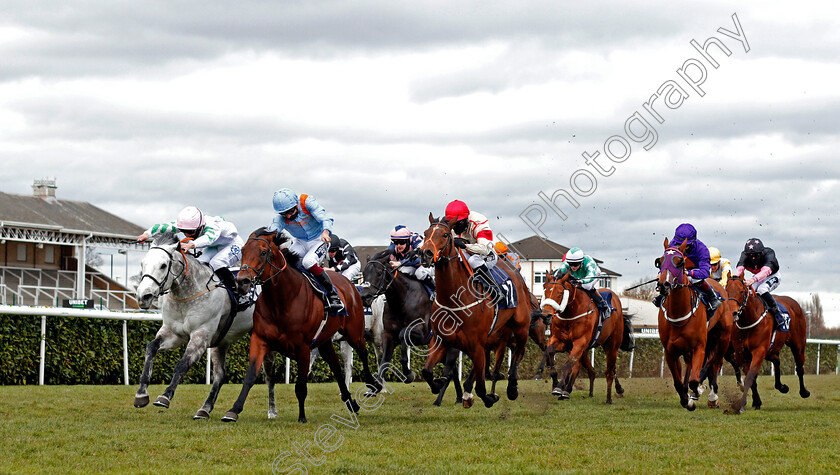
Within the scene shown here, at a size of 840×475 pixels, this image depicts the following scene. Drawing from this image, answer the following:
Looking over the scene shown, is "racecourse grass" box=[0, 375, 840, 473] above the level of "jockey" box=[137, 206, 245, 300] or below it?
below

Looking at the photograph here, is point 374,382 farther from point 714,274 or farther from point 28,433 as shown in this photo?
point 714,274

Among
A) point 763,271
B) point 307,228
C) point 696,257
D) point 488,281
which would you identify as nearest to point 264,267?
point 307,228

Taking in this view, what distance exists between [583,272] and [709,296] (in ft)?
6.37

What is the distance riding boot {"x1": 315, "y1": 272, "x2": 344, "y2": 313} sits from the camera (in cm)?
806

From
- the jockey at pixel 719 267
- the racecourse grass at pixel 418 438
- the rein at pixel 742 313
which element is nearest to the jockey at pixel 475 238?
the racecourse grass at pixel 418 438

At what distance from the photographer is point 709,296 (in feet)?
30.9

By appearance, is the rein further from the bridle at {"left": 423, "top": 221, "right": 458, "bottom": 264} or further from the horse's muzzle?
the horse's muzzle

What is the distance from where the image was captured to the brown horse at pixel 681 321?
891 centimetres

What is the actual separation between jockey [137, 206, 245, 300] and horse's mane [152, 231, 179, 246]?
2.1 inches

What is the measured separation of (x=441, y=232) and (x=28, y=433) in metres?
3.43

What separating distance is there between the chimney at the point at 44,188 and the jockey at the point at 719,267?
3216 cm

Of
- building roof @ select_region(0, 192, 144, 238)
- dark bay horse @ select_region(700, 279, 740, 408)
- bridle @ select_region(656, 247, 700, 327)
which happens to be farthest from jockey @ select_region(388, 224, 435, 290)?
building roof @ select_region(0, 192, 144, 238)

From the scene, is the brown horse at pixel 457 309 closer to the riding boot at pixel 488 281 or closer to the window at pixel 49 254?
the riding boot at pixel 488 281

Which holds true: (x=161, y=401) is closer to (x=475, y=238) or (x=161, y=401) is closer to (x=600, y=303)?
(x=475, y=238)
